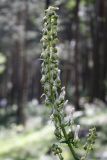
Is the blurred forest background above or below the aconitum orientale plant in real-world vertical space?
above

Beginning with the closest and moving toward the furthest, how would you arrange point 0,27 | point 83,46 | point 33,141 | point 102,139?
point 102,139 → point 33,141 → point 0,27 → point 83,46

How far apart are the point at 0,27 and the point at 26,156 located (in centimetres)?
1193

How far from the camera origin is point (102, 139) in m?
13.3

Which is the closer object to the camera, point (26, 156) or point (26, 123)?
point (26, 156)

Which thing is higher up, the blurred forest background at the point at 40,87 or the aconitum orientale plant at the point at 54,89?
the blurred forest background at the point at 40,87

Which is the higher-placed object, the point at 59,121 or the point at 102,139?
the point at 102,139

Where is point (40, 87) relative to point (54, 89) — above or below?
above

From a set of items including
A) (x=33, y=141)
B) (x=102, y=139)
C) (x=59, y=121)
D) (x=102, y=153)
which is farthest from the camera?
(x=33, y=141)

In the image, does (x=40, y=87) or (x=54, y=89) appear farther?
(x=40, y=87)

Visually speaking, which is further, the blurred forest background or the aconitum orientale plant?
the blurred forest background

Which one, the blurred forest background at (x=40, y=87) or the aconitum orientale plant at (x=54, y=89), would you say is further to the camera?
the blurred forest background at (x=40, y=87)

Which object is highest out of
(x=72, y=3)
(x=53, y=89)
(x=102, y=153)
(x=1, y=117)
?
(x=72, y=3)

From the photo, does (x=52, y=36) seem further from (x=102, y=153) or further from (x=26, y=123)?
(x=26, y=123)

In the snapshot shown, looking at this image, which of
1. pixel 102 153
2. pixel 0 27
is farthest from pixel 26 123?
pixel 102 153
